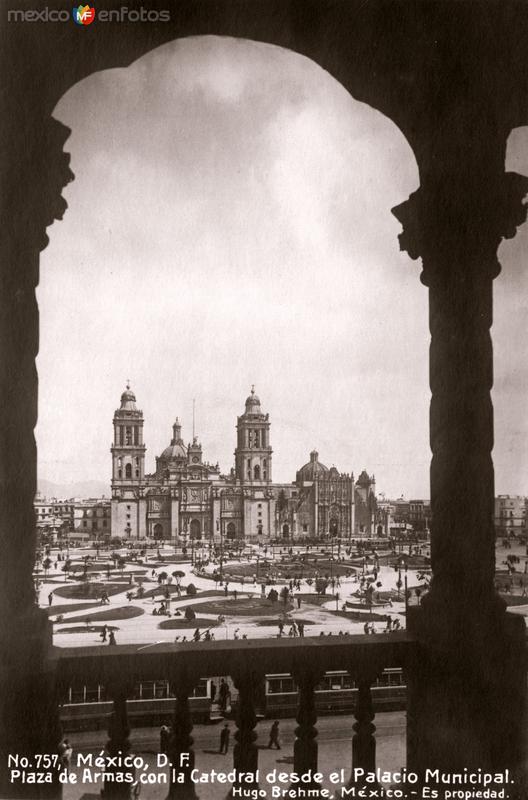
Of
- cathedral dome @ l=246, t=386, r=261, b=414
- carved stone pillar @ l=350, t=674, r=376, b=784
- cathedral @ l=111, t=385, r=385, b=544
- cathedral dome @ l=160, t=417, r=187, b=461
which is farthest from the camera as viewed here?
cathedral dome @ l=160, t=417, r=187, b=461

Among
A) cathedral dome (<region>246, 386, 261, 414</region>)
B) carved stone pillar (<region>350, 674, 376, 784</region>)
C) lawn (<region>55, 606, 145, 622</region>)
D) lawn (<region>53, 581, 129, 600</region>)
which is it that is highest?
cathedral dome (<region>246, 386, 261, 414</region>)

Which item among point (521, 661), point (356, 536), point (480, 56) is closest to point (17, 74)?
point (480, 56)

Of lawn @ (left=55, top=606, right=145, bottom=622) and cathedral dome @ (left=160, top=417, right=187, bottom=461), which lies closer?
lawn @ (left=55, top=606, right=145, bottom=622)

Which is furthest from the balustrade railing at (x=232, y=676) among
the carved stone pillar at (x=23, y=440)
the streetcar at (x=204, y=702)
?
the streetcar at (x=204, y=702)

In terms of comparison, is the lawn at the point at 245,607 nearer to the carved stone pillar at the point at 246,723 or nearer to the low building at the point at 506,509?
the low building at the point at 506,509

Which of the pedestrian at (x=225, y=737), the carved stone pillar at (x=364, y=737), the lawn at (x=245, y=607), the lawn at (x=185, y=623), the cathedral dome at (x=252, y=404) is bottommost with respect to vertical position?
the lawn at (x=245, y=607)

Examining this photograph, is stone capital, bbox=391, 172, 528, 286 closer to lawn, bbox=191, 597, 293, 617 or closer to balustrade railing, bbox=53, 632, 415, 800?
Result: balustrade railing, bbox=53, 632, 415, 800

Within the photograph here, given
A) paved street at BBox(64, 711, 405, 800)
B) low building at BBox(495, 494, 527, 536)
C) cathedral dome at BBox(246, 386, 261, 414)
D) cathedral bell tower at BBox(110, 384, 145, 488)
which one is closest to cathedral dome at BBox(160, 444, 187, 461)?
cathedral bell tower at BBox(110, 384, 145, 488)

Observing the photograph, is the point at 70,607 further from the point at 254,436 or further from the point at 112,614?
the point at 254,436
